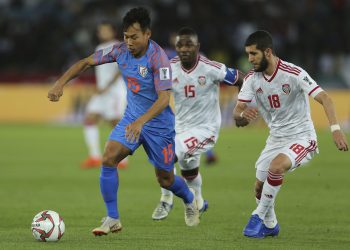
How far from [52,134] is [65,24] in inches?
254

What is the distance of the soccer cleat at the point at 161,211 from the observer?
32.0 feet

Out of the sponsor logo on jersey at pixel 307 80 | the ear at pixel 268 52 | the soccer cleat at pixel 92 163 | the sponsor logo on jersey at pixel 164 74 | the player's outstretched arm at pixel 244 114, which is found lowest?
the soccer cleat at pixel 92 163

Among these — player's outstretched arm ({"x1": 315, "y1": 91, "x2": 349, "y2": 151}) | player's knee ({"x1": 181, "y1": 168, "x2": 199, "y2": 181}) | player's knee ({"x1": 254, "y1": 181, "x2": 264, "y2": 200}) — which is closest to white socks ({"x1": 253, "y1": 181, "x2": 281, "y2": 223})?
player's knee ({"x1": 254, "y1": 181, "x2": 264, "y2": 200})

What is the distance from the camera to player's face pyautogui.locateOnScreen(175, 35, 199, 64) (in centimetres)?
997

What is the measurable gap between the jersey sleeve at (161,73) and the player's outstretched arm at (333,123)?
1.43 meters

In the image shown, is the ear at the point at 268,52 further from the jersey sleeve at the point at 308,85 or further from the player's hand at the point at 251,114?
the player's hand at the point at 251,114

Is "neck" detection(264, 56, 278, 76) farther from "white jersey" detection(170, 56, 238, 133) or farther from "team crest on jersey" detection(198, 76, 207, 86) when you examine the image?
"team crest on jersey" detection(198, 76, 207, 86)

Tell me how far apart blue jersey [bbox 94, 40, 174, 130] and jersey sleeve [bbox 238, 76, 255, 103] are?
2.58 ft

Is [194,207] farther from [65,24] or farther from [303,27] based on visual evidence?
[65,24]

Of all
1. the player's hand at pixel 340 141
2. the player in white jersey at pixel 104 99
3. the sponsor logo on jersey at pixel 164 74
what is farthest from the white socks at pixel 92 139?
the player's hand at pixel 340 141

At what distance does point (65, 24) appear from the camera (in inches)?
1109

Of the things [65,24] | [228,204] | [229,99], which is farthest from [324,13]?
[228,204]

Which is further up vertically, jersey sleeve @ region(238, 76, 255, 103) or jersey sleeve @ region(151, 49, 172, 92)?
jersey sleeve @ region(151, 49, 172, 92)

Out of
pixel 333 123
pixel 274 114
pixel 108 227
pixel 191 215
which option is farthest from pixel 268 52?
pixel 108 227
